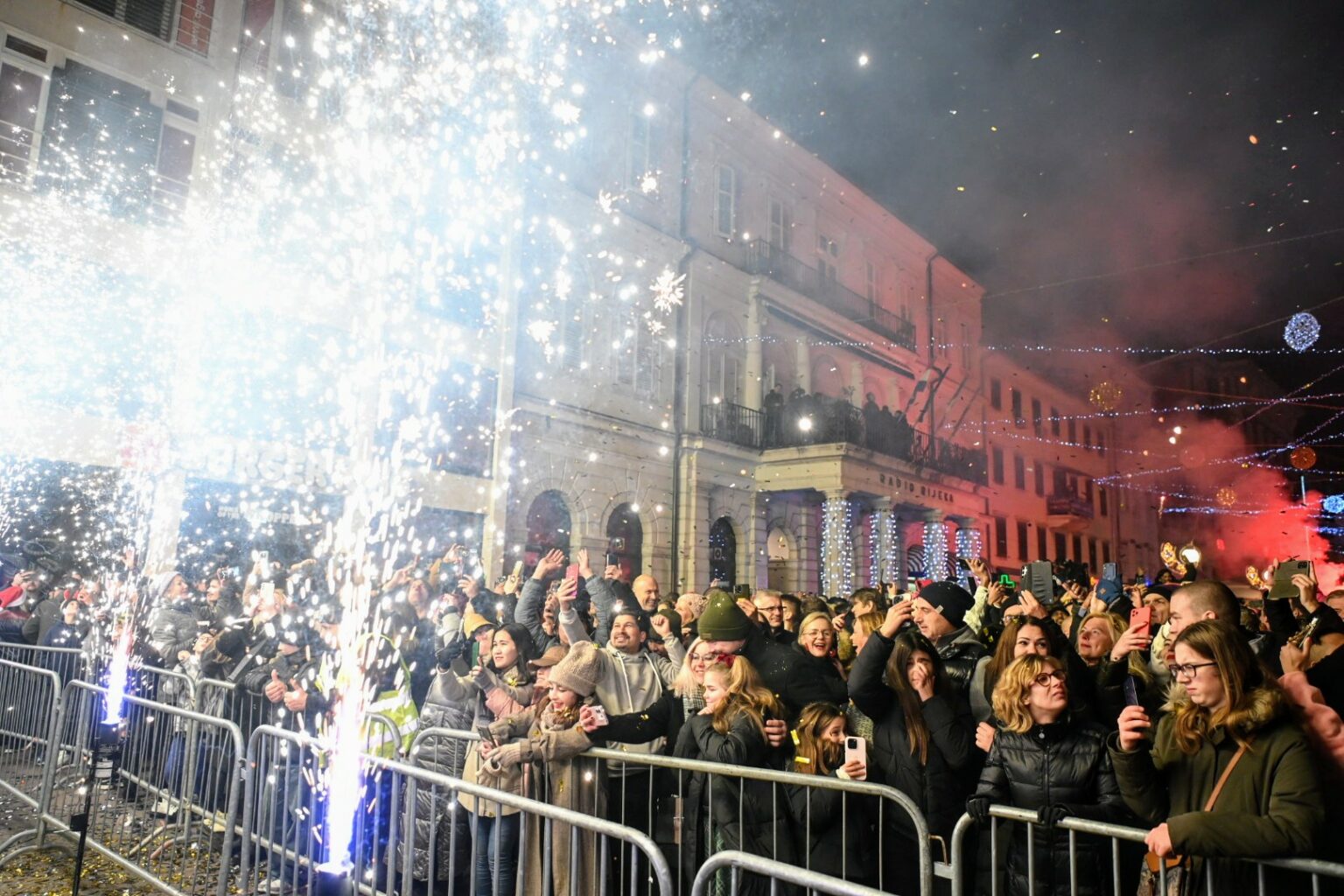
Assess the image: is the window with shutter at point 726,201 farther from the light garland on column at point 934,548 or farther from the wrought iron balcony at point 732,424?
the light garland on column at point 934,548

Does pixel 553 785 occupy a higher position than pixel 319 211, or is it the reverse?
pixel 319 211

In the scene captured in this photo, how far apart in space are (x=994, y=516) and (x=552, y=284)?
24089 mm

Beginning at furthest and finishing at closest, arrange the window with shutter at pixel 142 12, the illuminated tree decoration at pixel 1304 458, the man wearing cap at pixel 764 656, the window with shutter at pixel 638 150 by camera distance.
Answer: the illuminated tree decoration at pixel 1304 458
the window with shutter at pixel 638 150
the window with shutter at pixel 142 12
the man wearing cap at pixel 764 656

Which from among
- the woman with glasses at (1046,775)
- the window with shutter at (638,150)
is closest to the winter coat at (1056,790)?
the woman with glasses at (1046,775)

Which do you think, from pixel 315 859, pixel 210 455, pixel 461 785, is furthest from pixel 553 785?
pixel 210 455

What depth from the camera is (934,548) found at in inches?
1126

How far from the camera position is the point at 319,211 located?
14.6 meters

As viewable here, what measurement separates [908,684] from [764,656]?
131cm

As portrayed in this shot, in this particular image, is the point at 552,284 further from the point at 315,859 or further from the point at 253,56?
the point at 315,859

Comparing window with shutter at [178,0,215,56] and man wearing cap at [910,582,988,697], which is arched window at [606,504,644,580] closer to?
window with shutter at [178,0,215,56]

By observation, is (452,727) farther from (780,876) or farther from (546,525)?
(546,525)

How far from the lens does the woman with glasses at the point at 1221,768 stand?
2.65 meters

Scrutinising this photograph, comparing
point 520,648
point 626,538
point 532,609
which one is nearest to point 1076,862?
point 520,648

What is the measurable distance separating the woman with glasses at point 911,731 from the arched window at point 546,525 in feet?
43.5
